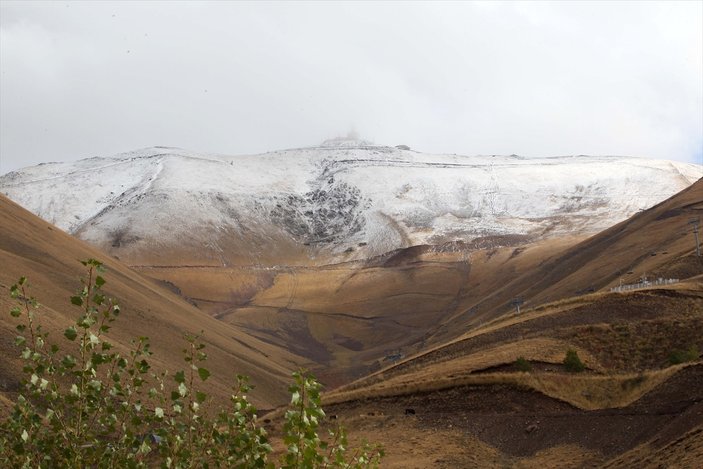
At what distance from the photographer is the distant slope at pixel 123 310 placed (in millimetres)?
52781

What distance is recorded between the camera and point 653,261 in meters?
65.5

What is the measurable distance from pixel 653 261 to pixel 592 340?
81.5ft

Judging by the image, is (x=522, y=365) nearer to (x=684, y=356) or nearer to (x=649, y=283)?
(x=684, y=356)

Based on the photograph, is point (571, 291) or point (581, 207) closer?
point (571, 291)

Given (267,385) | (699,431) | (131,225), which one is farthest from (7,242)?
(131,225)

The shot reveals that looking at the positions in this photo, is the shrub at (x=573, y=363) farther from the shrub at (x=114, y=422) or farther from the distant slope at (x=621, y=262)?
the shrub at (x=114, y=422)

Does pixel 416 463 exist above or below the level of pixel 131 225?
above

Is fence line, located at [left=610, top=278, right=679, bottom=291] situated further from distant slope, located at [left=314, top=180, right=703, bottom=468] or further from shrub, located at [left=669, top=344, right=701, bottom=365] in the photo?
shrub, located at [left=669, top=344, right=701, bottom=365]

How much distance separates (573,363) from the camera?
3994 cm

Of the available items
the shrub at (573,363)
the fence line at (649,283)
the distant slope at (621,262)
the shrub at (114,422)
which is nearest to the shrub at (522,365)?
the shrub at (573,363)

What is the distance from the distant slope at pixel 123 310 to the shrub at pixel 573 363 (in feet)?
70.4

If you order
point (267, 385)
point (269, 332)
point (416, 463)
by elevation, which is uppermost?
point (416, 463)

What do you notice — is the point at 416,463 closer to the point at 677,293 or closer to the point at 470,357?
the point at 470,357

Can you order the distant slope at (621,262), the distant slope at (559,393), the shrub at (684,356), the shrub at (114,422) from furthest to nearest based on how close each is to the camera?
the distant slope at (621,262) < the shrub at (684,356) < the distant slope at (559,393) < the shrub at (114,422)
